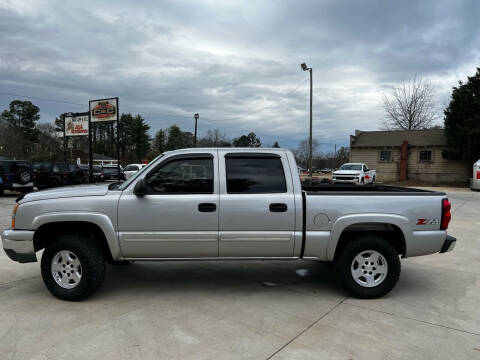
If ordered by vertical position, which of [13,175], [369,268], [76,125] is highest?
[76,125]

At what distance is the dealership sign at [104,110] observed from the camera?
2505 centimetres

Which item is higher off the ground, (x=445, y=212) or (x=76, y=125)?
(x=76, y=125)

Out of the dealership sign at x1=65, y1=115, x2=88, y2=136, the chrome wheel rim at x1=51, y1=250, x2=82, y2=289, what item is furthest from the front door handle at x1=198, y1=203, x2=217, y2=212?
the dealership sign at x1=65, y1=115, x2=88, y2=136

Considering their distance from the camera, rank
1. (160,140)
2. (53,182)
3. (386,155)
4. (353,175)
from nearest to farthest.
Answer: (53,182), (353,175), (386,155), (160,140)

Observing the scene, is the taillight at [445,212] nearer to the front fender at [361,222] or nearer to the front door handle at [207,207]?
the front fender at [361,222]

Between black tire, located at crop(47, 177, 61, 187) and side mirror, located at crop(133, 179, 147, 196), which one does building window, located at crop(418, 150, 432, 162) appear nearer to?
black tire, located at crop(47, 177, 61, 187)

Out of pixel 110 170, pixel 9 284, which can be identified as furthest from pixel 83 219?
pixel 110 170

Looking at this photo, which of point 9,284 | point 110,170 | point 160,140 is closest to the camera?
point 9,284

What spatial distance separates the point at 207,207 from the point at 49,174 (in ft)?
61.5

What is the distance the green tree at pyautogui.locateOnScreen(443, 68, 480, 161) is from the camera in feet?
89.2

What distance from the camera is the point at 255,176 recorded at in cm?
438

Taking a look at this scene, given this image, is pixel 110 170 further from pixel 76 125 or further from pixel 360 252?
pixel 360 252

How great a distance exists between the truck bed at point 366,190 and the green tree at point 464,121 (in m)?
26.1

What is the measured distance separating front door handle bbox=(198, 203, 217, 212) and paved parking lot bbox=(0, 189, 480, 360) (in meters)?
1.07
